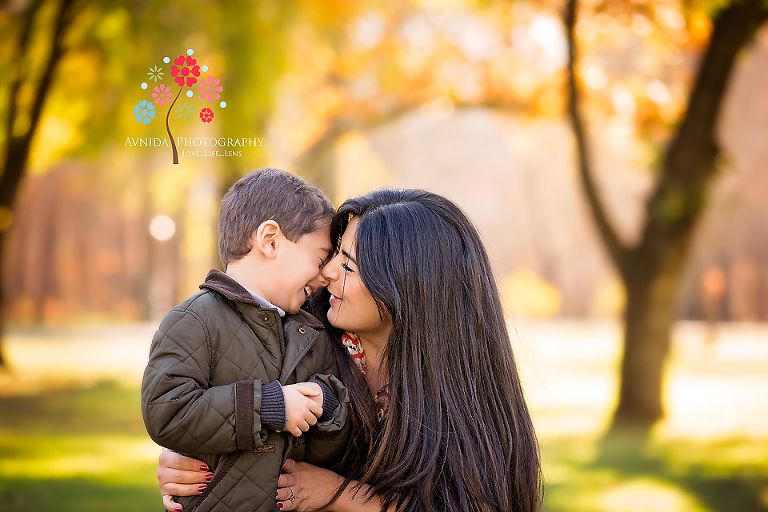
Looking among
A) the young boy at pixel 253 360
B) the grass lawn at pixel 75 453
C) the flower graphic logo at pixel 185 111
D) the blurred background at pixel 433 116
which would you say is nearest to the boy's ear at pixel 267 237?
the young boy at pixel 253 360

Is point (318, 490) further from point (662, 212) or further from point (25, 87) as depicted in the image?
point (25, 87)

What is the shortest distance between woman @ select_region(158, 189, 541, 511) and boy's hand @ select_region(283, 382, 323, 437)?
0.64ft

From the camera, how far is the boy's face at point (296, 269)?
1.84 m

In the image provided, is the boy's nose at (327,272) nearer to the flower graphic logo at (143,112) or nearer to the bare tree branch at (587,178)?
the flower graphic logo at (143,112)

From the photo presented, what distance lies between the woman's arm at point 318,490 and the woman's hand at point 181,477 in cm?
20

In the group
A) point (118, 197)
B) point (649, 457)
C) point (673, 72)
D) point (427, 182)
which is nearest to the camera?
point (649, 457)

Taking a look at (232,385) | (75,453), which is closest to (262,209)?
(232,385)

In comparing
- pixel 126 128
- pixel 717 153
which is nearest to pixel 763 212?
pixel 717 153

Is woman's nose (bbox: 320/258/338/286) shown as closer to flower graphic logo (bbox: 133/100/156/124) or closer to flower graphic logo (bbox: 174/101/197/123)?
flower graphic logo (bbox: 174/101/197/123)

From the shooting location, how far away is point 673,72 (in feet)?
23.3

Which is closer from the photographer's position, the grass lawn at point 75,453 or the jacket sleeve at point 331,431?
the jacket sleeve at point 331,431

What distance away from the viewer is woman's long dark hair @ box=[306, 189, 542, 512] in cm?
180

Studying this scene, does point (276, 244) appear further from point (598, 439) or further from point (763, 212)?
point (763, 212)

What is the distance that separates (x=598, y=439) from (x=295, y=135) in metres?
5.15
